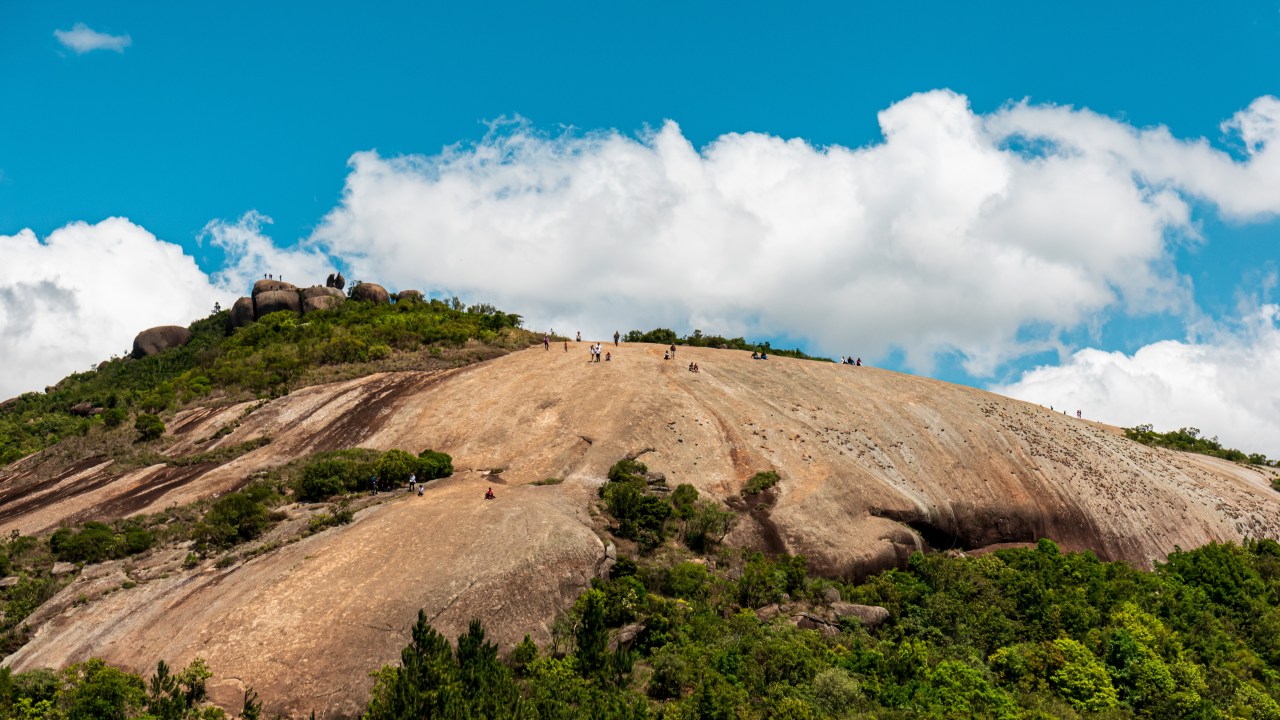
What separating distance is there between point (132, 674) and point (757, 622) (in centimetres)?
2479

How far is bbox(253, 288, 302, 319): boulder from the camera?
9462 centimetres

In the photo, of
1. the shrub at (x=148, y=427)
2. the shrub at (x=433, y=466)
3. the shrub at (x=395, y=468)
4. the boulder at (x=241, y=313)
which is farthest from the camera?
the boulder at (x=241, y=313)

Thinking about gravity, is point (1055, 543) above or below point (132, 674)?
above

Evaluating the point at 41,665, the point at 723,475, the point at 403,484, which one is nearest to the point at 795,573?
the point at 723,475

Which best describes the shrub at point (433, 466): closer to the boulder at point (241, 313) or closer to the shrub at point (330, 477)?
the shrub at point (330, 477)

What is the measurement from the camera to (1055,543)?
181ft

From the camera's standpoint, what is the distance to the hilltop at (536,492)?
32312 millimetres

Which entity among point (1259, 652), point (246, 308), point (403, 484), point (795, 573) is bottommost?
point (1259, 652)

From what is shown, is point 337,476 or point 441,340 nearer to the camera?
point 337,476

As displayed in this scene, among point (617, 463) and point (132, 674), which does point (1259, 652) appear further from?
point (132, 674)

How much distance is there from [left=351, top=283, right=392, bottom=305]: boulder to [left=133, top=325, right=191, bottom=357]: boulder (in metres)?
23.2

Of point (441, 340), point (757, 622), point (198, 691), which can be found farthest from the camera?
point (441, 340)

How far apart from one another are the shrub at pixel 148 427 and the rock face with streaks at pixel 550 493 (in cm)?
129

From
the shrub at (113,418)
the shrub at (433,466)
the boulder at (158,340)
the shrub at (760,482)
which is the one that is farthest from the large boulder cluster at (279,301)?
the shrub at (760,482)
